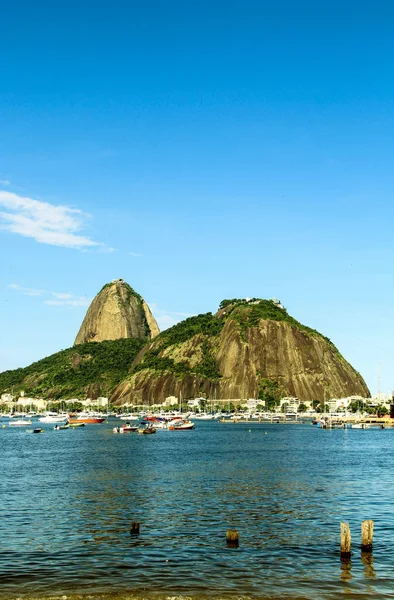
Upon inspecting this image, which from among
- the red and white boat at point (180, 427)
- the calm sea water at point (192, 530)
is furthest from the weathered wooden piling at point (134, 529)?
the red and white boat at point (180, 427)

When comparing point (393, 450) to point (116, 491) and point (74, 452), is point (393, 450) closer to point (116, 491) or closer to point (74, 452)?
point (74, 452)

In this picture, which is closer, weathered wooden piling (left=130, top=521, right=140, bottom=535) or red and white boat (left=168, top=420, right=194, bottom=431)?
weathered wooden piling (left=130, top=521, right=140, bottom=535)

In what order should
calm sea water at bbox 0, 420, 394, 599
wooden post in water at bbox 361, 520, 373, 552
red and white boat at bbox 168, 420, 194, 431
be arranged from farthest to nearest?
red and white boat at bbox 168, 420, 194, 431 < wooden post in water at bbox 361, 520, 373, 552 < calm sea water at bbox 0, 420, 394, 599

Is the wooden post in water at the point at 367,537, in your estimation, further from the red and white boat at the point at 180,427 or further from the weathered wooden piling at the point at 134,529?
the red and white boat at the point at 180,427

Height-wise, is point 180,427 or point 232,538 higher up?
point 180,427

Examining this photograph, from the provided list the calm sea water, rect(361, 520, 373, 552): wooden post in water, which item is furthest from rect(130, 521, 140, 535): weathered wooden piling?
rect(361, 520, 373, 552): wooden post in water

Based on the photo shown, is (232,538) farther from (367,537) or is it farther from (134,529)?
(367,537)

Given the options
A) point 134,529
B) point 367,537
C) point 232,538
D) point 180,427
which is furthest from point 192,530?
point 180,427

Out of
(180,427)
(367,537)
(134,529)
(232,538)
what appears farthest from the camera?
(180,427)

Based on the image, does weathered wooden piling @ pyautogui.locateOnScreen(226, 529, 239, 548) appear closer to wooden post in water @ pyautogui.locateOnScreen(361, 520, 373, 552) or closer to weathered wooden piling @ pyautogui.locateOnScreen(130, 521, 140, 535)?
weathered wooden piling @ pyautogui.locateOnScreen(130, 521, 140, 535)
